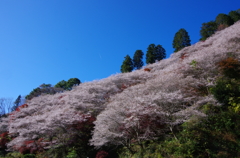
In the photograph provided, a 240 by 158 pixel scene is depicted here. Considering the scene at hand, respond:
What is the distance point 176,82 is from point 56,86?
105ft

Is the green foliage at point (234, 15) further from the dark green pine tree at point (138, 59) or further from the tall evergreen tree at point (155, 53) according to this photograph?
the dark green pine tree at point (138, 59)

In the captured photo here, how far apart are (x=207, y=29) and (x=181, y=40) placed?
5.02 m

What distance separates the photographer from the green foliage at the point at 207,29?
27891 mm

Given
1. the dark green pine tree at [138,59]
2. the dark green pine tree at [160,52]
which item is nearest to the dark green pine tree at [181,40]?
the dark green pine tree at [160,52]

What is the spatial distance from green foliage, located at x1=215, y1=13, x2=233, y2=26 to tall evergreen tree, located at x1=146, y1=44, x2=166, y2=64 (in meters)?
11.5

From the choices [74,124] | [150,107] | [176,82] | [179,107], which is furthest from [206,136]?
[74,124]

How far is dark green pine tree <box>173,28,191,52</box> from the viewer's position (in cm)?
2958

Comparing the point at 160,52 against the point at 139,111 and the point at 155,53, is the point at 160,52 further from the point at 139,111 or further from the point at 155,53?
the point at 139,111

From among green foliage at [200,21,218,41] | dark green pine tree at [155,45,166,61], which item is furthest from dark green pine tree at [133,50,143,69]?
green foliage at [200,21,218,41]

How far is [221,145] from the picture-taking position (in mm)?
6355

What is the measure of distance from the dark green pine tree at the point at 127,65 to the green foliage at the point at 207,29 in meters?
14.9

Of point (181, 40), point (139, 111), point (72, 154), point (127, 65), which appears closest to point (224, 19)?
point (181, 40)

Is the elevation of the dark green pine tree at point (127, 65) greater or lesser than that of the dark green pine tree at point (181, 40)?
lesser

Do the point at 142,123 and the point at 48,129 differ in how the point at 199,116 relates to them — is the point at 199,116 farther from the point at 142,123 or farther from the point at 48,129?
the point at 48,129
